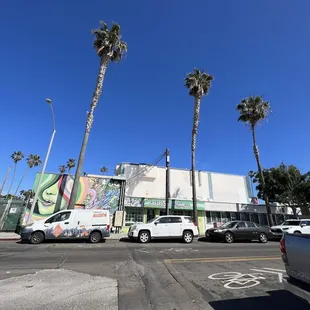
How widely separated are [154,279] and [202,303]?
6.38 feet

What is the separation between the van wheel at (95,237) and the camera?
46.7ft

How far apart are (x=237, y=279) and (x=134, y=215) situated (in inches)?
698

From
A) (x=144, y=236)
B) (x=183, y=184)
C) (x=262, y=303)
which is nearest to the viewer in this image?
(x=262, y=303)

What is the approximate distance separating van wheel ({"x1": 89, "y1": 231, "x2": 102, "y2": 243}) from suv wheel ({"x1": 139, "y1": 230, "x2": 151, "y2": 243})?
256 cm

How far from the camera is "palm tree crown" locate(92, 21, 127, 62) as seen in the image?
20.7m

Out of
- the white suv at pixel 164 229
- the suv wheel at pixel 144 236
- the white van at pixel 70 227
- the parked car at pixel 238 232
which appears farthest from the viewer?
the parked car at pixel 238 232

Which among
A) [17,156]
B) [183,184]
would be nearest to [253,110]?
[183,184]

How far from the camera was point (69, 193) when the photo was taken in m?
21.4

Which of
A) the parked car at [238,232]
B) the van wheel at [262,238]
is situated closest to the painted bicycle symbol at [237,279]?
the parked car at [238,232]

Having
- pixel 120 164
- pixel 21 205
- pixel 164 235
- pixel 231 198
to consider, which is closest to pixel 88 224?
pixel 164 235

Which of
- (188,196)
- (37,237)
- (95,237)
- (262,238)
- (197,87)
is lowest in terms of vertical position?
(37,237)

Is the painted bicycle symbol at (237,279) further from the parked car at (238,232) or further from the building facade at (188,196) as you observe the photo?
the building facade at (188,196)

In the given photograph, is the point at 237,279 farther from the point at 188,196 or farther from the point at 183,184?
the point at 183,184

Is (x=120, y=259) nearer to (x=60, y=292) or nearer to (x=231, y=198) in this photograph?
(x=60, y=292)
